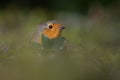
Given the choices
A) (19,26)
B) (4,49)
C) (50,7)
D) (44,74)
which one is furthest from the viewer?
(50,7)

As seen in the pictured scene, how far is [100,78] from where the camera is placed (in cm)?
96

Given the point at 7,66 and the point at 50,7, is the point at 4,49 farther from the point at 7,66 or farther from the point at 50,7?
the point at 50,7

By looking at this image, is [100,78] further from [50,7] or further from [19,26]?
[50,7]

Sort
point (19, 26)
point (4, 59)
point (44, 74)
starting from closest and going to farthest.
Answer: point (44, 74), point (4, 59), point (19, 26)

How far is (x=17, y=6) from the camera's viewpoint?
5445 millimetres

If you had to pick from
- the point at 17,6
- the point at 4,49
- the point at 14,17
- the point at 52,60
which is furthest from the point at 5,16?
the point at 52,60

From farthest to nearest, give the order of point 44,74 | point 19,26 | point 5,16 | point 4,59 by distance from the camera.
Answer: point 5,16 → point 19,26 → point 4,59 → point 44,74

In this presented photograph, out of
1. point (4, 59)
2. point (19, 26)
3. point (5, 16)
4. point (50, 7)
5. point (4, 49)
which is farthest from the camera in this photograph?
point (50, 7)

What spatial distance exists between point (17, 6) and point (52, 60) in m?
4.50

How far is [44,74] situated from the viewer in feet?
2.99

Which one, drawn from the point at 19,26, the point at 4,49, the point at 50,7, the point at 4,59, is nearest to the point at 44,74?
the point at 4,59

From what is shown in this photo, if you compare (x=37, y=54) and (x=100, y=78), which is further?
(x=37, y=54)

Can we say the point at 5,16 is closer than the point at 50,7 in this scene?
Yes

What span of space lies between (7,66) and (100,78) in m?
0.18
